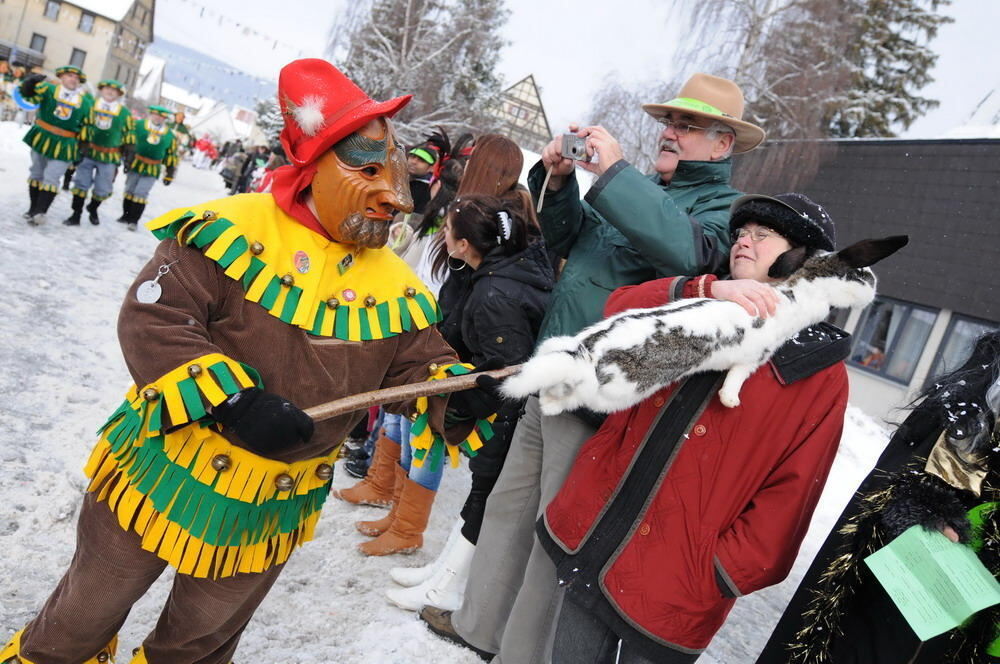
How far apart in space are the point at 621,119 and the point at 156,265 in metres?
22.1

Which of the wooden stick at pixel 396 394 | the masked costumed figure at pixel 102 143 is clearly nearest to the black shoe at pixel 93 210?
the masked costumed figure at pixel 102 143

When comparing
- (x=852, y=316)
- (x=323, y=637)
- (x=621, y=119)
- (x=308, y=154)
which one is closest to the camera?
(x=308, y=154)

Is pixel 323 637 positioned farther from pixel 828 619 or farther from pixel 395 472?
pixel 828 619

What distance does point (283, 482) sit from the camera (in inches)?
71.0

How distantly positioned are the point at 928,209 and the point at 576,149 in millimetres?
11833

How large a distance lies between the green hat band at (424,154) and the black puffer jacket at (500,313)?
1701mm

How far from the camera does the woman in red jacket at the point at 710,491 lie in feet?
6.09

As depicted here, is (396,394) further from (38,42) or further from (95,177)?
(38,42)

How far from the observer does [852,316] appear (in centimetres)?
1324

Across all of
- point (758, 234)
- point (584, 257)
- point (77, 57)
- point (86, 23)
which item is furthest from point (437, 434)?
point (77, 57)

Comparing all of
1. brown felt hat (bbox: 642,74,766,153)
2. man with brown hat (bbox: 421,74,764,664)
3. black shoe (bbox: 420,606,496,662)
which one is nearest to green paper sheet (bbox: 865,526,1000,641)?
man with brown hat (bbox: 421,74,764,664)

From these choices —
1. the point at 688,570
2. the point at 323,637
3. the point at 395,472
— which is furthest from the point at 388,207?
the point at 395,472

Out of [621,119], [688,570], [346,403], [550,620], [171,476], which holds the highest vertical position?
[621,119]

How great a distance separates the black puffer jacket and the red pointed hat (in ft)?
3.84
